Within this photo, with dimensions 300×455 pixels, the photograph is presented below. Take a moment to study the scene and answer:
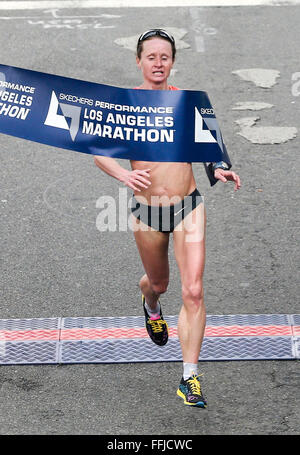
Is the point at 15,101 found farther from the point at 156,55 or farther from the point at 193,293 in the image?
the point at 193,293

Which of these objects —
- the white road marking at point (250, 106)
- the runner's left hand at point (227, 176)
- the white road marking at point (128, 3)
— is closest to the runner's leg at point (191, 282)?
the runner's left hand at point (227, 176)

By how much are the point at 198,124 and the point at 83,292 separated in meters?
2.14

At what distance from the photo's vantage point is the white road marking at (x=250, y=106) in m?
12.2

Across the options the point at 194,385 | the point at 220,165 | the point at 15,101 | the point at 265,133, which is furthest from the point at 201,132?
the point at 265,133

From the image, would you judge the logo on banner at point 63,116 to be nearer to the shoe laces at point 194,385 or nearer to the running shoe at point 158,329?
the running shoe at point 158,329

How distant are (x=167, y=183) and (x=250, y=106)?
224 inches

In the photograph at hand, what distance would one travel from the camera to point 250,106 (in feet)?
40.4

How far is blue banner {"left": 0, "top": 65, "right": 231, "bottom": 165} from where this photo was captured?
275 inches

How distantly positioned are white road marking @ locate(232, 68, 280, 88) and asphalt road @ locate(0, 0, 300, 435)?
0.43 ft

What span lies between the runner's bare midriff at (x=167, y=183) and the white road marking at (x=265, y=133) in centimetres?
468

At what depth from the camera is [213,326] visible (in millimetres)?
7918

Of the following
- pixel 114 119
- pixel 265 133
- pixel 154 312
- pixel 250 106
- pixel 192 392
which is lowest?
pixel 192 392
